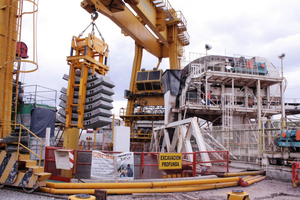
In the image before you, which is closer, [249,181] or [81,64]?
[249,181]

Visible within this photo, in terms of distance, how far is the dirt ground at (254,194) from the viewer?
7273 millimetres

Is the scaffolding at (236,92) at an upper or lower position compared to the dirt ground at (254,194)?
upper

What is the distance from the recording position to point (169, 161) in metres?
9.02

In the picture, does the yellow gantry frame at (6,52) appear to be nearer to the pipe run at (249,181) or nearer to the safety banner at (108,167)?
the safety banner at (108,167)

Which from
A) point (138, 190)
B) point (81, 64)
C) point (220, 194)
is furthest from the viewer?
point (81, 64)

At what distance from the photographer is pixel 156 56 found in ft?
106

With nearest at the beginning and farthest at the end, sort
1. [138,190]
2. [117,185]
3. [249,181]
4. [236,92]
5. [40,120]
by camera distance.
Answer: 1. [138,190]
2. [117,185]
3. [249,181]
4. [40,120]
5. [236,92]

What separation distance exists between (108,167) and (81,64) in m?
5.06

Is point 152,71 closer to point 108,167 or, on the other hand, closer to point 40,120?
point 40,120

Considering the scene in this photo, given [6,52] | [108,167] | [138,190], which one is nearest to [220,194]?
[138,190]

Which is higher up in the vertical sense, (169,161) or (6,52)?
(6,52)

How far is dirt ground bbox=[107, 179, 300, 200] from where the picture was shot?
7273 millimetres

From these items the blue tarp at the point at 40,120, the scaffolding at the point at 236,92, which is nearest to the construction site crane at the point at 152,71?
the scaffolding at the point at 236,92

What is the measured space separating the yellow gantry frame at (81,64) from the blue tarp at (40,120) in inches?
289
